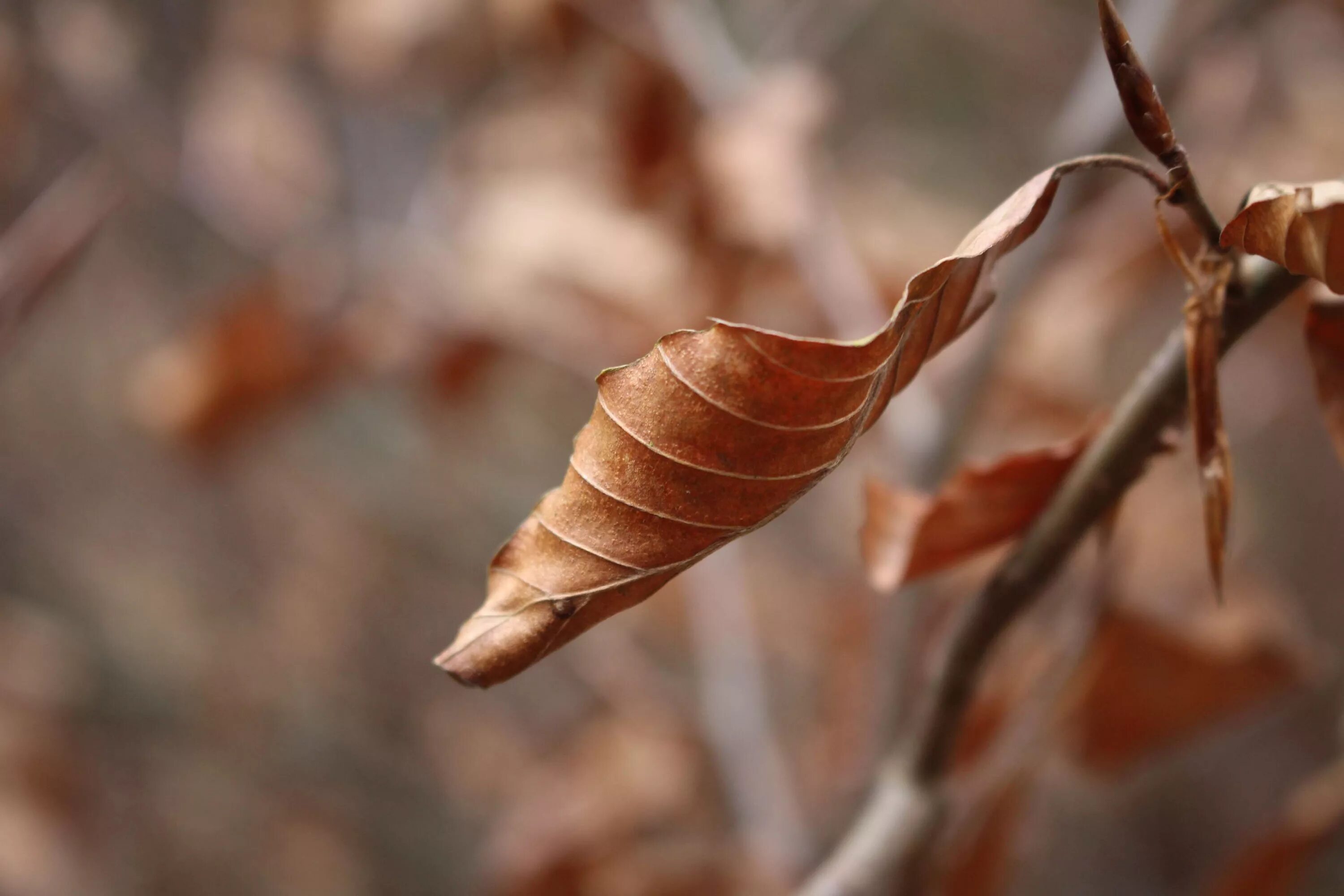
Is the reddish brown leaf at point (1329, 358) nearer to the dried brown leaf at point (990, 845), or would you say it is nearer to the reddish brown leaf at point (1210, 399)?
the reddish brown leaf at point (1210, 399)

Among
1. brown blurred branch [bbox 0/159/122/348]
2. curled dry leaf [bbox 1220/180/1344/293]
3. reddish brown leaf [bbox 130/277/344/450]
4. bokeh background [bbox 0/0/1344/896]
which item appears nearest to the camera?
curled dry leaf [bbox 1220/180/1344/293]

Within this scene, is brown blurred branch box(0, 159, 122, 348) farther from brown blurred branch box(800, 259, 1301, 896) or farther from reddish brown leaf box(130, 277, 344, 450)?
brown blurred branch box(800, 259, 1301, 896)

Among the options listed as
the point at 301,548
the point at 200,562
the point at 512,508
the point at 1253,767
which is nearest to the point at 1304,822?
the point at 1253,767

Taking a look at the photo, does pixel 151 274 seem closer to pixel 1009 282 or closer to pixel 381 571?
pixel 381 571

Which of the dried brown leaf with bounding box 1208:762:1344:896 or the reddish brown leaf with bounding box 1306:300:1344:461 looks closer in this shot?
the reddish brown leaf with bounding box 1306:300:1344:461

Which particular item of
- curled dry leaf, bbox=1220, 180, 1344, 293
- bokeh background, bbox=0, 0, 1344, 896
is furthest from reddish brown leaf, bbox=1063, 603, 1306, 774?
curled dry leaf, bbox=1220, 180, 1344, 293

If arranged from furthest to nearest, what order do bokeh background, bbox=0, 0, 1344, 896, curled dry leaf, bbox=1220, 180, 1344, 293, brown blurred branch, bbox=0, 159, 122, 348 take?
bokeh background, bbox=0, 0, 1344, 896 → brown blurred branch, bbox=0, 159, 122, 348 → curled dry leaf, bbox=1220, 180, 1344, 293

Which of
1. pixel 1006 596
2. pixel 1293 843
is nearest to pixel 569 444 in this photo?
pixel 1293 843
